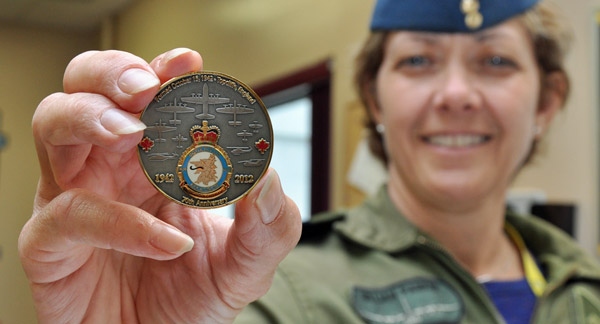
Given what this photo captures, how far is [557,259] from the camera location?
1.08m

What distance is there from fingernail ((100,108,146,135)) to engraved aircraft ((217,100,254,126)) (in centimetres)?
6

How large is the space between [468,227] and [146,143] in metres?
0.75

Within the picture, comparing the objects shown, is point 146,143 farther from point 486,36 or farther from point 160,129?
point 486,36

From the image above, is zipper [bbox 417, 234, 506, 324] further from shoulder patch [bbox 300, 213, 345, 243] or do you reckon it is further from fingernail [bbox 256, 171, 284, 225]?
fingernail [bbox 256, 171, 284, 225]

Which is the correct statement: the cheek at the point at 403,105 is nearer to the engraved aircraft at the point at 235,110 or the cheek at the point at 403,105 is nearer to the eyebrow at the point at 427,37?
the eyebrow at the point at 427,37

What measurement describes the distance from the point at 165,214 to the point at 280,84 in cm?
178

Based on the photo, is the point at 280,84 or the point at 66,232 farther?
the point at 280,84

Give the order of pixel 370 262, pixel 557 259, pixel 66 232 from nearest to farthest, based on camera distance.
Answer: pixel 66 232 → pixel 370 262 → pixel 557 259

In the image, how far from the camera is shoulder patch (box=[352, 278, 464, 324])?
2.87ft

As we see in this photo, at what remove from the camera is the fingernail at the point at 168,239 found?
1.31 feet

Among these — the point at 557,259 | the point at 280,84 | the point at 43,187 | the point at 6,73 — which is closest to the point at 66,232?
the point at 43,187

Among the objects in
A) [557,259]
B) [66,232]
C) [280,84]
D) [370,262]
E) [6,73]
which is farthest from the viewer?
[280,84]

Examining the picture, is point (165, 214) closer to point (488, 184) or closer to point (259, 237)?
point (259, 237)

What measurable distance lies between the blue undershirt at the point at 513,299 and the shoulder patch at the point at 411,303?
0.36 feet
